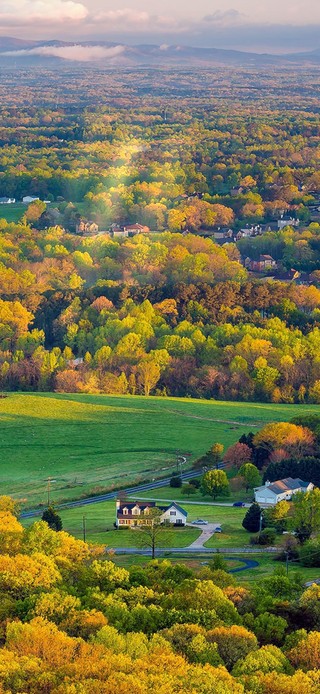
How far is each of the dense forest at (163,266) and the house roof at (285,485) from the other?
1990 cm

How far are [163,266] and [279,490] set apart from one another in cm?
5633

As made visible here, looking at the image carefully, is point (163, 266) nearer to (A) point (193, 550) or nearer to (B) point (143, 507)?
(B) point (143, 507)

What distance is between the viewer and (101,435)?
62.4 metres

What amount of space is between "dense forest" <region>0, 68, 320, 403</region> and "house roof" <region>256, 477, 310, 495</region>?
19.9m

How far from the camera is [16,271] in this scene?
104250 millimetres

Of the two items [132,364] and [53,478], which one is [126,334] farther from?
[53,478]

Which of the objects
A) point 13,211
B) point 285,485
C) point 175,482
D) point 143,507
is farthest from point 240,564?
point 13,211

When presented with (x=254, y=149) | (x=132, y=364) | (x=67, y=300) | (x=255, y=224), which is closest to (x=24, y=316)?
(x=67, y=300)

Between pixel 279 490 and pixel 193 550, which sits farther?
pixel 279 490

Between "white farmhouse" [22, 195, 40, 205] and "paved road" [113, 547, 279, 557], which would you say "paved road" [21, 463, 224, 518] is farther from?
"white farmhouse" [22, 195, 40, 205]

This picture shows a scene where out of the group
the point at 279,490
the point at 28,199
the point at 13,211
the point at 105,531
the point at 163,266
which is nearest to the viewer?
the point at 105,531

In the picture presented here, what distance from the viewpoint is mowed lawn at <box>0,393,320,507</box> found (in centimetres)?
5494

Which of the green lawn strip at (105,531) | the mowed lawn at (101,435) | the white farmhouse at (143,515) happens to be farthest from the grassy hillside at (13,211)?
the white farmhouse at (143,515)

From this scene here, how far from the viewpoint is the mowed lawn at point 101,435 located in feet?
180
